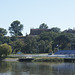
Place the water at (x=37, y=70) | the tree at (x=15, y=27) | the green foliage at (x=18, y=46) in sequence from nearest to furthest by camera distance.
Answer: the water at (x=37, y=70), the green foliage at (x=18, y=46), the tree at (x=15, y=27)

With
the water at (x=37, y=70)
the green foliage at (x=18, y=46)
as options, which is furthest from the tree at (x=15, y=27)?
the water at (x=37, y=70)

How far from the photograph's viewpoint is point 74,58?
72938 mm

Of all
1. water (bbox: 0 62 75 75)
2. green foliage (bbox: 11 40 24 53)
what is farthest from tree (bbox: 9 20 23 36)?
water (bbox: 0 62 75 75)

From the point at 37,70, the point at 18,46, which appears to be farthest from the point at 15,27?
the point at 37,70

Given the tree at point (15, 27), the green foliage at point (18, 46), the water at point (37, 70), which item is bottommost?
the water at point (37, 70)

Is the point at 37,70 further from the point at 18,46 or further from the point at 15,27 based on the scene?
the point at 15,27

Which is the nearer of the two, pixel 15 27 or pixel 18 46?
pixel 18 46

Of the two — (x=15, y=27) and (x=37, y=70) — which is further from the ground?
(x=15, y=27)

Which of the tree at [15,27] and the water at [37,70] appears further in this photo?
the tree at [15,27]

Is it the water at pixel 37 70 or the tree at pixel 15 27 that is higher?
the tree at pixel 15 27

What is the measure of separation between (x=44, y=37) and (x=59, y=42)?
8865mm

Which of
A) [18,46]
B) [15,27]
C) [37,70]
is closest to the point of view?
[37,70]

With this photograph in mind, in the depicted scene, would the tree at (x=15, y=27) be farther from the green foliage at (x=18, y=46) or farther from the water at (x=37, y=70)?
the water at (x=37, y=70)

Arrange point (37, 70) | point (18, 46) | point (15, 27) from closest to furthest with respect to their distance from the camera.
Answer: point (37, 70) < point (18, 46) < point (15, 27)
